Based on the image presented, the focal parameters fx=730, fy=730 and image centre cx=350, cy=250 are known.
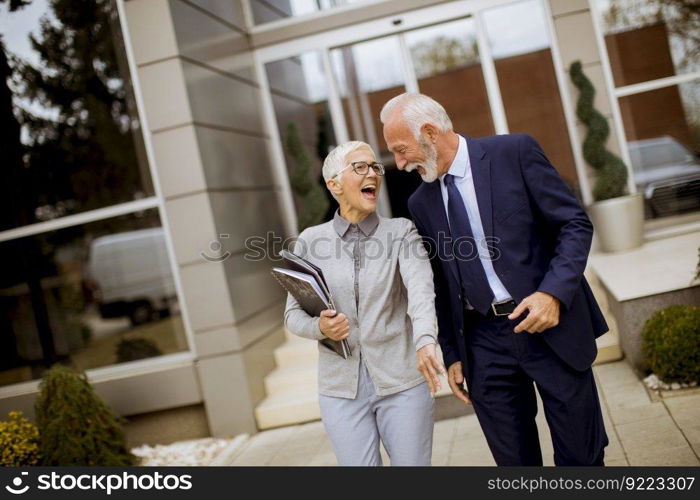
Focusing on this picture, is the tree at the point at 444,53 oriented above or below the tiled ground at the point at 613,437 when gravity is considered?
above

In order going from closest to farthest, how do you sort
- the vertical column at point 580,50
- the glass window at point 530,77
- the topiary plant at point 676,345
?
the topiary plant at point 676,345
the vertical column at point 580,50
the glass window at point 530,77

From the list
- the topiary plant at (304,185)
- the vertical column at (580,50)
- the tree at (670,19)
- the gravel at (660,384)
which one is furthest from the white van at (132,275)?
the tree at (670,19)

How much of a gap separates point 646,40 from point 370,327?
6.27m

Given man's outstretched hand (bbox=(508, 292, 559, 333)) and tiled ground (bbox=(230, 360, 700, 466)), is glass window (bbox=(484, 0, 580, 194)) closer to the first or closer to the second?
tiled ground (bbox=(230, 360, 700, 466))

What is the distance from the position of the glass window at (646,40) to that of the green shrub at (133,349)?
5428 millimetres

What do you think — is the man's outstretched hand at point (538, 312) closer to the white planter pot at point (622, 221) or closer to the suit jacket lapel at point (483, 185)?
the suit jacket lapel at point (483, 185)

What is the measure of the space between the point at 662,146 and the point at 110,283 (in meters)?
5.72

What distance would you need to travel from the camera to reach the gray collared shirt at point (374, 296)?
2684 millimetres

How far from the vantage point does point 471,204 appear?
8.93ft

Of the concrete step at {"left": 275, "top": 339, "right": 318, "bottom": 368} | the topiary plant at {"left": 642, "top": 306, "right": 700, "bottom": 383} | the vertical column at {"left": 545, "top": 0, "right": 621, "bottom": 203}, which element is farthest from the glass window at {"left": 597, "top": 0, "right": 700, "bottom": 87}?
the concrete step at {"left": 275, "top": 339, "right": 318, "bottom": 368}

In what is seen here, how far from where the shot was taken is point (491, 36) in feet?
25.8

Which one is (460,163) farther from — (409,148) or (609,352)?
(609,352)

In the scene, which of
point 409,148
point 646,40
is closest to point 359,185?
point 409,148
